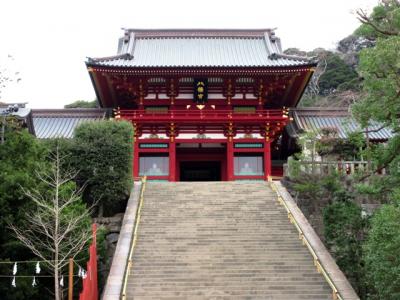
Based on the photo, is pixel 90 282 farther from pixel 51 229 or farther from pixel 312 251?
pixel 312 251

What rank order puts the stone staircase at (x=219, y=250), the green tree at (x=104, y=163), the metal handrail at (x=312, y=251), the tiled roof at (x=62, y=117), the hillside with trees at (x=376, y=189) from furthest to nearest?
the tiled roof at (x=62, y=117) → the green tree at (x=104, y=163) → the stone staircase at (x=219, y=250) → the metal handrail at (x=312, y=251) → the hillside with trees at (x=376, y=189)

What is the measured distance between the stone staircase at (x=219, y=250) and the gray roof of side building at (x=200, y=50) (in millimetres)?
8155

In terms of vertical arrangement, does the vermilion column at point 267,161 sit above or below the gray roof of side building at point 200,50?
below

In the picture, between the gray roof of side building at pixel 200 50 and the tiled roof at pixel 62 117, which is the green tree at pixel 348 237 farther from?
the tiled roof at pixel 62 117

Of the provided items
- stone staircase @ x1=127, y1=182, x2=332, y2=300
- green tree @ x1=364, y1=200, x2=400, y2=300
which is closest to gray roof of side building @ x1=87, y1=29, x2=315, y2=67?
stone staircase @ x1=127, y1=182, x2=332, y2=300

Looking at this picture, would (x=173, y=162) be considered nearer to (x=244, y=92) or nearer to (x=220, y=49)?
(x=244, y=92)

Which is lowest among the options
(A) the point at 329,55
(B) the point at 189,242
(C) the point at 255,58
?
(B) the point at 189,242

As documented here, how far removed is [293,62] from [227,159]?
5.70 m

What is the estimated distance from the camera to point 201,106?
23.9m

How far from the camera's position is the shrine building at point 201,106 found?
22.6 m

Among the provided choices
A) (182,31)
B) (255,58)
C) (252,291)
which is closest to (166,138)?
(255,58)

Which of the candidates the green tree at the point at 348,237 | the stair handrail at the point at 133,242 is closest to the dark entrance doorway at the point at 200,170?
the stair handrail at the point at 133,242

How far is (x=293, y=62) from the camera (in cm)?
2334

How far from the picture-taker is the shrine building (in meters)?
22.6
